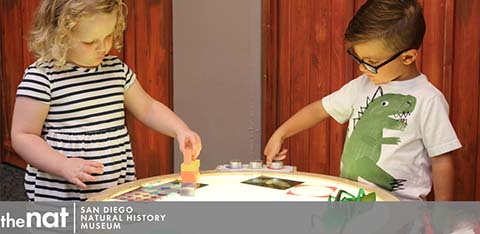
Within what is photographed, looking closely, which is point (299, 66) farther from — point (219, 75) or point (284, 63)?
point (219, 75)

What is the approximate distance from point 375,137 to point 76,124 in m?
0.60

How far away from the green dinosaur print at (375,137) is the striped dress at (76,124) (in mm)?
476

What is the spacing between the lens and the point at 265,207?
106 centimetres

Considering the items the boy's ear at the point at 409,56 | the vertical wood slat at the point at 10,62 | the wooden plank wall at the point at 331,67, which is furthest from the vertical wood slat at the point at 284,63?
the vertical wood slat at the point at 10,62

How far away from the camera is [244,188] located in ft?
3.87

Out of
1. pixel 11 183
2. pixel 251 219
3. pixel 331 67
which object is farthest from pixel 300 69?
pixel 11 183

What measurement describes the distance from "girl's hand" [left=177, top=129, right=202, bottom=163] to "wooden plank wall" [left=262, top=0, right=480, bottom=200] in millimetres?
803

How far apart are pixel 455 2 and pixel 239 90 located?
2.91ft

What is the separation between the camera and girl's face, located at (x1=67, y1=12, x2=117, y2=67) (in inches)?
50.0

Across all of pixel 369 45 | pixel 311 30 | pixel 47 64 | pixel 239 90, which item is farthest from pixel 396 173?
pixel 239 90

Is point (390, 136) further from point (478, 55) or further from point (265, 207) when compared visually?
point (478, 55)

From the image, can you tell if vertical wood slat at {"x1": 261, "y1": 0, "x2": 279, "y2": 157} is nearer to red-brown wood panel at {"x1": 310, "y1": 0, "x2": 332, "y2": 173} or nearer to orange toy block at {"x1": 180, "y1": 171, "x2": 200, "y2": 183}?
red-brown wood panel at {"x1": 310, "y1": 0, "x2": 332, "y2": 173}

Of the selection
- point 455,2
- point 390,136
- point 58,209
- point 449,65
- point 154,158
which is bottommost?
point 154,158

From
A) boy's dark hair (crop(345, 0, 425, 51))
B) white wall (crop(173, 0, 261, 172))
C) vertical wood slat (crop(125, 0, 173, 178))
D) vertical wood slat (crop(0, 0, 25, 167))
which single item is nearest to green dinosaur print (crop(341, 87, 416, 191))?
boy's dark hair (crop(345, 0, 425, 51))
